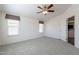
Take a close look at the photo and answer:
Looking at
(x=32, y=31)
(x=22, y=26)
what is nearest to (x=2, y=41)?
(x=22, y=26)

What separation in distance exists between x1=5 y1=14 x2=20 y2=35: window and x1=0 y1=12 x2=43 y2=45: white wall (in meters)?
0.21

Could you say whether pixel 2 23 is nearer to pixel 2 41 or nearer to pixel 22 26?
pixel 2 41

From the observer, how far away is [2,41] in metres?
4.01

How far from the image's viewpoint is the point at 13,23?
488cm

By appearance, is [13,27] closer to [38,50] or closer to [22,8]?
[22,8]

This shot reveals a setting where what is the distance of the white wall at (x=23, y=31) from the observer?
13.2 ft

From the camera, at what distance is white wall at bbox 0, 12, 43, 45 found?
403cm

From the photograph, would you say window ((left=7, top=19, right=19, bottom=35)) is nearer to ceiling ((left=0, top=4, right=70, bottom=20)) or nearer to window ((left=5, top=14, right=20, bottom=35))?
window ((left=5, top=14, right=20, bottom=35))

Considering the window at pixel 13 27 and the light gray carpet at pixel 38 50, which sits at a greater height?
the window at pixel 13 27

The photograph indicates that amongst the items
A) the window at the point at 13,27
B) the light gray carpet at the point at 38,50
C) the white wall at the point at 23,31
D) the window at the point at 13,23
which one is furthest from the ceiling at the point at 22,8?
the light gray carpet at the point at 38,50

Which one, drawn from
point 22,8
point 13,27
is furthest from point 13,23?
point 22,8

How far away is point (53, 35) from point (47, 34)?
A: 765 millimetres

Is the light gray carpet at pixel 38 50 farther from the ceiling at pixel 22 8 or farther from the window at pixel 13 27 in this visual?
the ceiling at pixel 22 8

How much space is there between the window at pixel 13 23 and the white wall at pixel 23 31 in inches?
8.4
